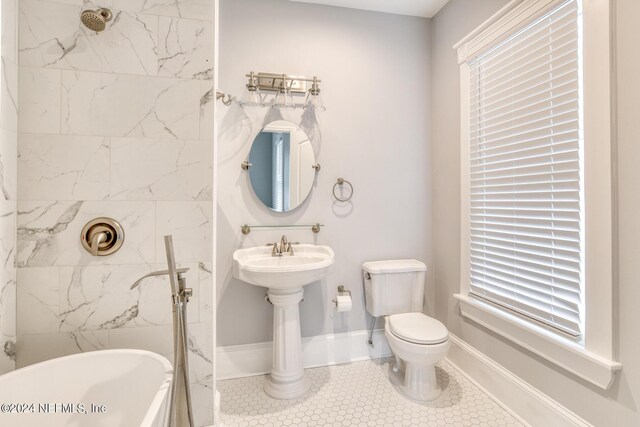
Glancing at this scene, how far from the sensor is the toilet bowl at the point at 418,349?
178 centimetres

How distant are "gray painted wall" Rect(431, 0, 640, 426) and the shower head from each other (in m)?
2.10

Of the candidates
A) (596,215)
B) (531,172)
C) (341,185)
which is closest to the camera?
(596,215)

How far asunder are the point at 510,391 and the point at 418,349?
1.88 feet

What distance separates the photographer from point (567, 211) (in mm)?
1440

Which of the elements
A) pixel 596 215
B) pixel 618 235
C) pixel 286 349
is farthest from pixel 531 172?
pixel 286 349

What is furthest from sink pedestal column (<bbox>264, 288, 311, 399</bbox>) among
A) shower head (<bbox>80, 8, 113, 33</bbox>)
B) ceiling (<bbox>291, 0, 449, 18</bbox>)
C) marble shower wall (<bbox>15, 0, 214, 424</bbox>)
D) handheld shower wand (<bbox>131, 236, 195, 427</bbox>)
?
ceiling (<bbox>291, 0, 449, 18</bbox>)

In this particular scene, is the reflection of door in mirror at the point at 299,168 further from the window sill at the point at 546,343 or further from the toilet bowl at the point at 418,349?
the window sill at the point at 546,343

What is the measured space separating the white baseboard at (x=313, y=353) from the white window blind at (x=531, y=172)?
0.89m

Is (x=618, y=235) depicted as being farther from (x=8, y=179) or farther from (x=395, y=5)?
(x=8, y=179)

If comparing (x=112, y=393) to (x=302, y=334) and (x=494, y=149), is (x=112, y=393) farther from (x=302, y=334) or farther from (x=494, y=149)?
(x=494, y=149)

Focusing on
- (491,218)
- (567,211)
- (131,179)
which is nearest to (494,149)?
(491,218)

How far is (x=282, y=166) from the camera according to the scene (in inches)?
88.3

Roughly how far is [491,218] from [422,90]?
1214 mm

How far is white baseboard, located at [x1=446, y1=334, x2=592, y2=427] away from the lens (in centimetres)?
150
